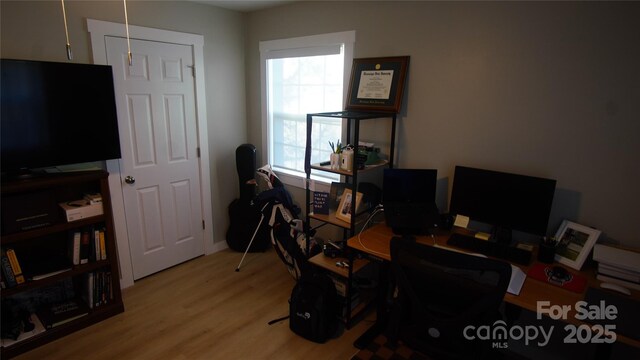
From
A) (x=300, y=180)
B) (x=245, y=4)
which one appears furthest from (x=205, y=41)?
(x=300, y=180)

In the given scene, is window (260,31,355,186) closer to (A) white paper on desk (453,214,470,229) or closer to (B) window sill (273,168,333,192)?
(B) window sill (273,168,333,192)

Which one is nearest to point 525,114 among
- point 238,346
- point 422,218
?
point 422,218

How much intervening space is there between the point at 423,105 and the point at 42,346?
304cm

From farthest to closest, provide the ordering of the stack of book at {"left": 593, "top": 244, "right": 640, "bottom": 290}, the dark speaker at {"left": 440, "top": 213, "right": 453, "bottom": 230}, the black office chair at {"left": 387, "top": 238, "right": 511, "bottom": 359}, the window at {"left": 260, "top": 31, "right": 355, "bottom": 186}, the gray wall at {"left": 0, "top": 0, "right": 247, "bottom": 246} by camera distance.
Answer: the window at {"left": 260, "top": 31, "right": 355, "bottom": 186} → the dark speaker at {"left": 440, "top": 213, "right": 453, "bottom": 230} → the gray wall at {"left": 0, "top": 0, "right": 247, "bottom": 246} → the stack of book at {"left": 593, "top": 244, "right": 640, "bottom": 290} → the black office chair at {"left": 387, "top": 238, "right": 511, "bottom": 359}

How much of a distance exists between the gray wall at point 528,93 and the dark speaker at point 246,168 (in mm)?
1515

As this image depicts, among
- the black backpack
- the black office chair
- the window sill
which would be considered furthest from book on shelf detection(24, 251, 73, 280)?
the black office chair

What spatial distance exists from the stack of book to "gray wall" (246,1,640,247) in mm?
149

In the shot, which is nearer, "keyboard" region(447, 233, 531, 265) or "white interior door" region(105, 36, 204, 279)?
"keyboard" region(447, 233, 531, 265)

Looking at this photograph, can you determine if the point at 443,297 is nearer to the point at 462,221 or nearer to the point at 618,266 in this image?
the point at 462,221

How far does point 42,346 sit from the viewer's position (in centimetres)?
227

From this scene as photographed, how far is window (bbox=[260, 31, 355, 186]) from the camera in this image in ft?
9.49

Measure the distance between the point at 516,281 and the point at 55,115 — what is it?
2922mm

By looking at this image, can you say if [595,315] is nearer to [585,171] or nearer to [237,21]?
[585,171]

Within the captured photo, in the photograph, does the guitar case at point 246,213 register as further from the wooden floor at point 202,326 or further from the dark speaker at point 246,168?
the wooden floor at point 202,326
